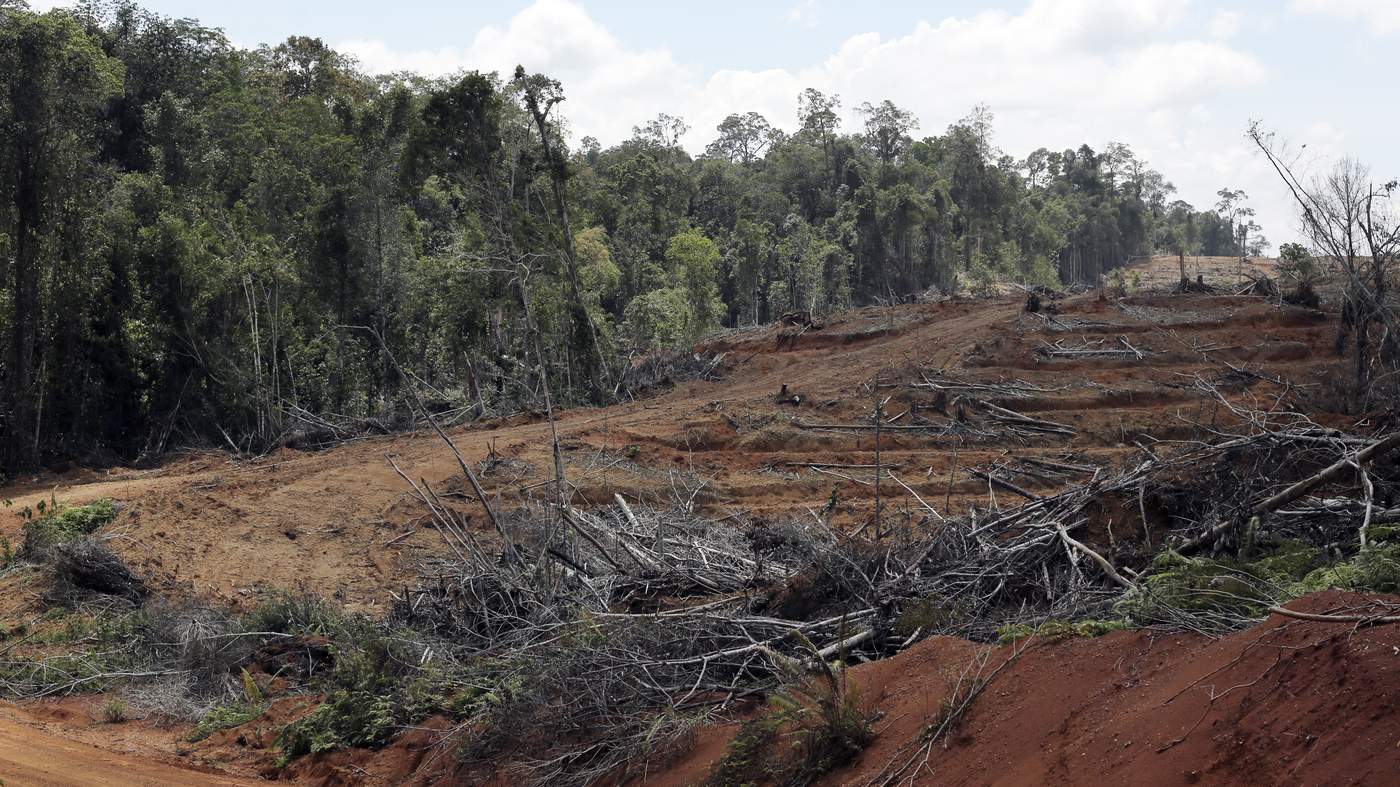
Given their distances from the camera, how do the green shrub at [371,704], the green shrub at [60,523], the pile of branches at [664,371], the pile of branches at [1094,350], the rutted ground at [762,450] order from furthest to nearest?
the pile of branches at [664,371] → the pile of branches at [1094,350] → the rutted ground at [762,450] → the green shrub at [60,523] → the green shrub at [371,704]

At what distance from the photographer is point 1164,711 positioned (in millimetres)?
4254

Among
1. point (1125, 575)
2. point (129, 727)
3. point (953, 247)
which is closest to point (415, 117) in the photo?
point (129, 727)

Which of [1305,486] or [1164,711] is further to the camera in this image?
[1305,486]

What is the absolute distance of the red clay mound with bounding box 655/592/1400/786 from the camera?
369cm

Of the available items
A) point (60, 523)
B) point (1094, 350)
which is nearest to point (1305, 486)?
point (60, 523)

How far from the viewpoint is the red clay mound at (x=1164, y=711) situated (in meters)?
3.69

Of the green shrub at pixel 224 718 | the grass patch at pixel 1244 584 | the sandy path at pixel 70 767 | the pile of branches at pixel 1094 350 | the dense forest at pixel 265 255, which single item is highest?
the dense forest at pixel 265 255

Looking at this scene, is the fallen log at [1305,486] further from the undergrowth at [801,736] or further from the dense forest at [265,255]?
the dense forest at [265,255]

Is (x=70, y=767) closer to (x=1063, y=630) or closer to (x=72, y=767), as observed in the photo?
(x=72, y=767)

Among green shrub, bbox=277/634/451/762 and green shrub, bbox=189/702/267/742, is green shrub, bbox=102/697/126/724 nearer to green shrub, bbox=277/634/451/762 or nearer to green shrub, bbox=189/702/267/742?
green shrub, bbox=189/702/267/742

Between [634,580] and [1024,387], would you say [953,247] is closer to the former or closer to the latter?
[1024,387]

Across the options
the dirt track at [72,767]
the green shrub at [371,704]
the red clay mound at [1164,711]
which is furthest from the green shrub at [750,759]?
the dirt track at [72,767]

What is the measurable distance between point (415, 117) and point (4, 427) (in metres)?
8.92

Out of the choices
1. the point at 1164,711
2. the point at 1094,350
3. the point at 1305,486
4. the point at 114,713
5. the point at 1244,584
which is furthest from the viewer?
the point at 1094,350
